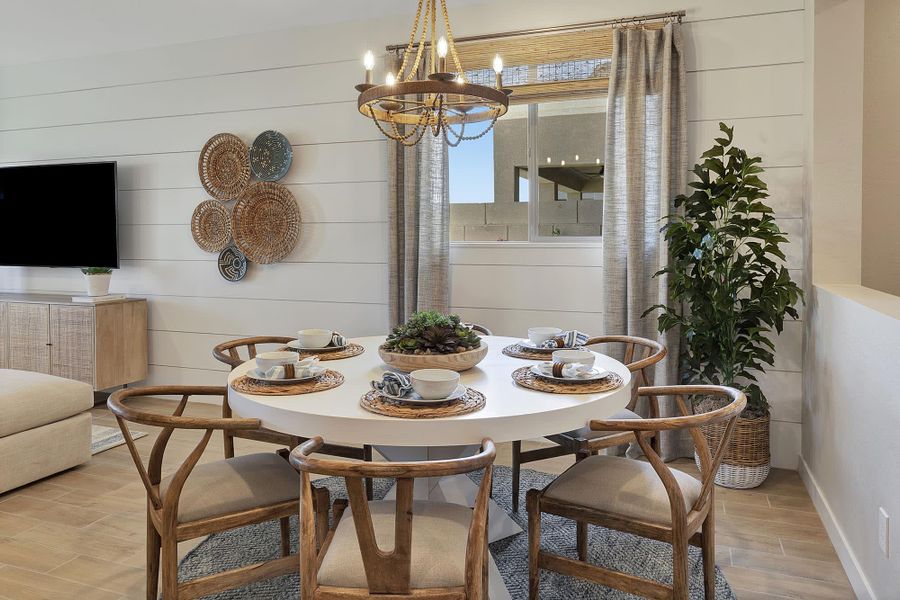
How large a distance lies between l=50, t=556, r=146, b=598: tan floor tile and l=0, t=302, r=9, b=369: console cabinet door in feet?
9.48

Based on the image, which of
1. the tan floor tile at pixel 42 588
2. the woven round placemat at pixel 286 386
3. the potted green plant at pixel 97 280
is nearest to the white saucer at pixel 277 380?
the woven round placemat at pixel 286 386

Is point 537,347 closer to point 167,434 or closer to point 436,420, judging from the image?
point 436,420

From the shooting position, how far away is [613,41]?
138 inches

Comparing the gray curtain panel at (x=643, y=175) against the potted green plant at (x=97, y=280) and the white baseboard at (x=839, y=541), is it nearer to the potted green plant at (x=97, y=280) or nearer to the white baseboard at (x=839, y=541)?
the white baseboard at (x=839, y=541)

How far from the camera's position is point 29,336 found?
460cm

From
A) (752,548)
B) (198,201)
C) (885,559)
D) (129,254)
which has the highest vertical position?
(198,201)

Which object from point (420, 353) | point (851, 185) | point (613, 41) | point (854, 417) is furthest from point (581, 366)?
point (613, 41)

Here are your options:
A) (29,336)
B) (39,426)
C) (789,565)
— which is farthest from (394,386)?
(29,336)

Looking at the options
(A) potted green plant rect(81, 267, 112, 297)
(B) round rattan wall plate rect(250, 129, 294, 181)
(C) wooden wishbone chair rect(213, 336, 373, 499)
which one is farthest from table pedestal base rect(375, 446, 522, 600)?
(A) potted green plant rect(81, 267, 112, 297)

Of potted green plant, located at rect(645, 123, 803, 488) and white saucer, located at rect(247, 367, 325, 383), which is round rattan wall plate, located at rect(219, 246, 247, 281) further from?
potted green plant, located at rect(645, 123, 803, 488)

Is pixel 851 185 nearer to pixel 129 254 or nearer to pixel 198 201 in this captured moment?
pixel 198 201

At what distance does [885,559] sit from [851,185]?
1.79m

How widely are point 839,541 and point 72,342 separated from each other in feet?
15.0

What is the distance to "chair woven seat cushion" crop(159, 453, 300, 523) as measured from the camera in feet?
6.03
